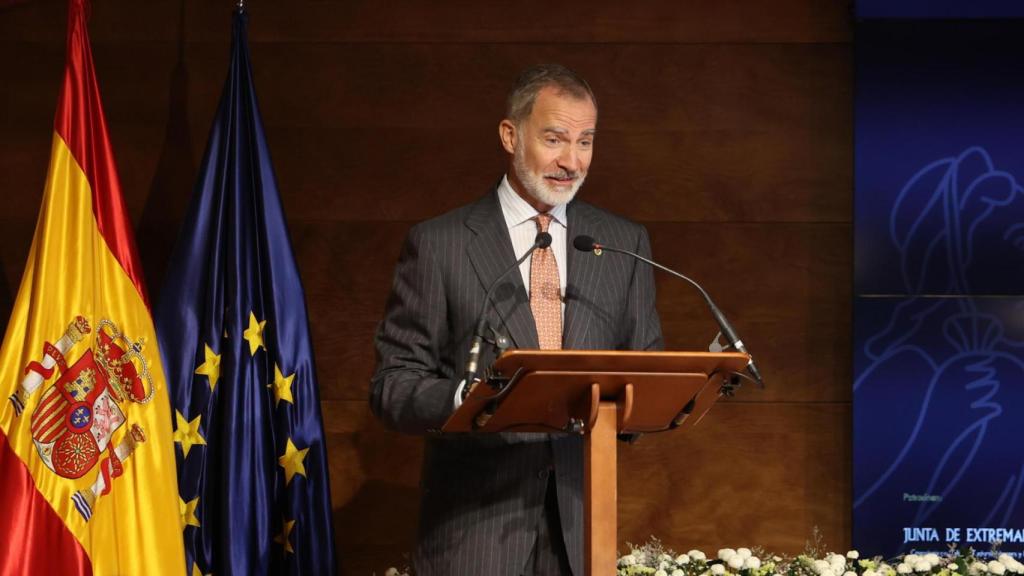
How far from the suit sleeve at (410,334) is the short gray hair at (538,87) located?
1.28ft

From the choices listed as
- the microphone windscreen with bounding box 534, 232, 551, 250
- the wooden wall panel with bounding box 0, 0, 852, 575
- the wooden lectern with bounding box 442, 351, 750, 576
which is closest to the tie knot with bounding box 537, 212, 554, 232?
the microphone windscreen with bounding box 534, 232, 551, 250

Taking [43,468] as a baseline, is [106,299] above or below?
above

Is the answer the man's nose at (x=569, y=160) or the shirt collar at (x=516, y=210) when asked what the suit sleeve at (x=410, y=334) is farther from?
the man's nose at (x=569, y=160)

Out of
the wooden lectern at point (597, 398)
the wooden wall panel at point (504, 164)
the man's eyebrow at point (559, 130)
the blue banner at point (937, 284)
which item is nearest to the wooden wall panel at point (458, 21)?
the wooden wall panel at point (504, 164)

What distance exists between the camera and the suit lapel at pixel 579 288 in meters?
2.89

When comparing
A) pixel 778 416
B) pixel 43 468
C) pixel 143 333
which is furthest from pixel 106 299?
pixel 778 416

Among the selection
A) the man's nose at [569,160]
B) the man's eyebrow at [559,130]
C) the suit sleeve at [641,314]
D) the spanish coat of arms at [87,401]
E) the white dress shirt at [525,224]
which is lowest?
the spanish coat of arms at [87,401]

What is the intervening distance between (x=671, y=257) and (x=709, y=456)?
0.68m

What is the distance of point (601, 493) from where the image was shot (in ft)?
7.54

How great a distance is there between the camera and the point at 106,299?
3.60m

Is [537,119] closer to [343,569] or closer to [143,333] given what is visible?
[143,333]

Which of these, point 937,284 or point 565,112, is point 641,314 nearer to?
point 565,112

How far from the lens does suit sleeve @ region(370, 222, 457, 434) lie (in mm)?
2750

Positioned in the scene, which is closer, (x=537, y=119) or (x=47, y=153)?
(x=537, y=119)
